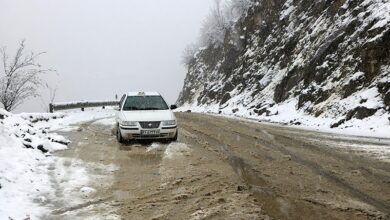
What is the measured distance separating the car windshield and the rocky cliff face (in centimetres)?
745

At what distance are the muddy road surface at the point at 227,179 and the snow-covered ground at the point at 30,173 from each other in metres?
0.10

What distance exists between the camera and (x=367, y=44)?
21.1m

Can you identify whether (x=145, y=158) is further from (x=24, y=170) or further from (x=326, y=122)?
(x=326, y=122)

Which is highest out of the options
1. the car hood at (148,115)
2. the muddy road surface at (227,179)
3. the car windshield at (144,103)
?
the car windshield at (144,103)

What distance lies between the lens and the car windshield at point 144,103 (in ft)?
50.9

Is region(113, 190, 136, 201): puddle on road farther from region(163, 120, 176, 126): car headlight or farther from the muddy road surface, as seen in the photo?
region(163, 120, 176, 126): car headlight

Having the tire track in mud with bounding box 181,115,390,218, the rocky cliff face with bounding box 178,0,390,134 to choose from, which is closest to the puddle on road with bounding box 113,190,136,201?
the tire track in mud with bounding box 181,115,390,218

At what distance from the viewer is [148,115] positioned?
47.7 feet

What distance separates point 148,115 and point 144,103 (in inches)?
51.4

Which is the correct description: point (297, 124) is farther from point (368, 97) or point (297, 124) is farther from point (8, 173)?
point (8, 173)

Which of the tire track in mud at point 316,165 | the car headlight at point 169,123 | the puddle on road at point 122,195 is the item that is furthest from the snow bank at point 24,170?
the tire track in mud at point 316,165

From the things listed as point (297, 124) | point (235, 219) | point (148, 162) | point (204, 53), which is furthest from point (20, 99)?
point (204, 53)

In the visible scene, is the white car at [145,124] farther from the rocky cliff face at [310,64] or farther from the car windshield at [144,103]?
the rocky cliff face at [310,64]

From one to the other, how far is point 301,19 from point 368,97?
13.8m
